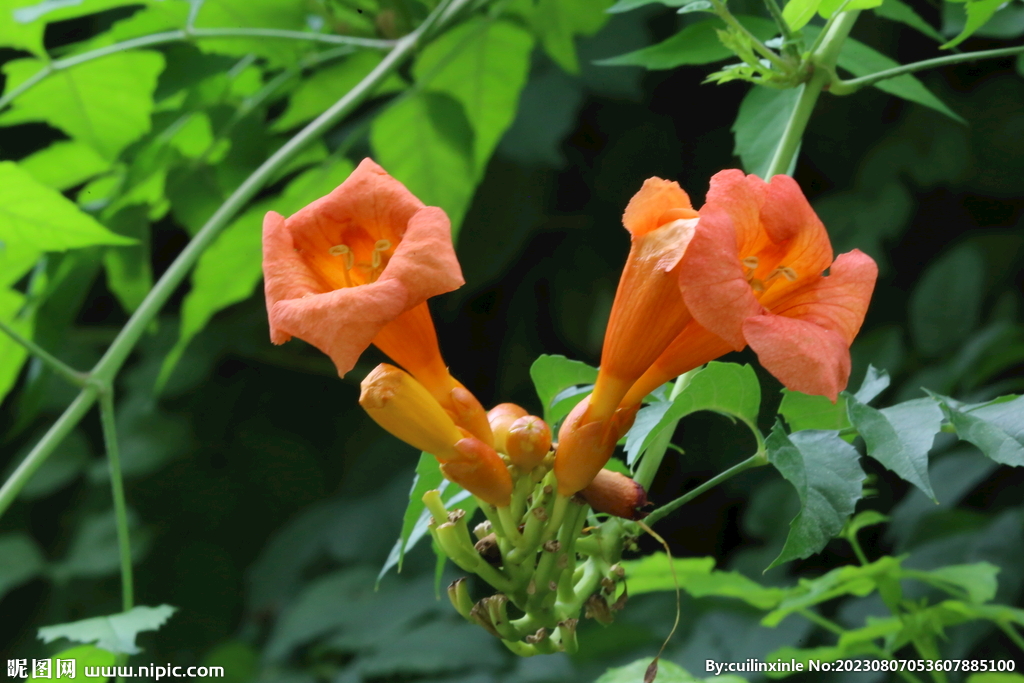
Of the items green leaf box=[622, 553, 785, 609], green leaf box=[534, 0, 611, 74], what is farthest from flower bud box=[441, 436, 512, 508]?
green leaf box=[534, 0, 611, 74]

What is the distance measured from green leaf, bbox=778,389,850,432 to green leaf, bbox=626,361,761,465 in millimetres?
23

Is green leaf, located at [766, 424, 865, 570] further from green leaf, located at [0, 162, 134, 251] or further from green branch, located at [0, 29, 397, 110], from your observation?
green branch, located at [0, 29, 397, 110]

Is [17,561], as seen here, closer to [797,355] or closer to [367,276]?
[367,276]

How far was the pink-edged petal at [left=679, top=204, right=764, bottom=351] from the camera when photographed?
432mm

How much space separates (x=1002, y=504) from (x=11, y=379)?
148 centimetres

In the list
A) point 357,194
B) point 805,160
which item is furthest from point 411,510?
point 805,160

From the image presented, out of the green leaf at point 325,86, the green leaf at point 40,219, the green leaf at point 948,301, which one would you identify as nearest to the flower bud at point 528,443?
the green leaf at point 40,219

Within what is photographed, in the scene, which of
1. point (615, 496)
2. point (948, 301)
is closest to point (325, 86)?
point (615, 496)

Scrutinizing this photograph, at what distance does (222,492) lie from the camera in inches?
75.7

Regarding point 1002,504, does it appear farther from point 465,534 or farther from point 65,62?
point 65,62

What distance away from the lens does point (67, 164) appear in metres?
1.16

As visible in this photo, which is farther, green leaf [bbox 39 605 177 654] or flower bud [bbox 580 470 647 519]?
green leaf [bbox 39 605 177 654]

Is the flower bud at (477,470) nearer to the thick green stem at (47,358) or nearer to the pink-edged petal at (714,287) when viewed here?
the pink-edged petal at (714,287)

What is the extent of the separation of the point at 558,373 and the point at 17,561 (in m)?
1.59
